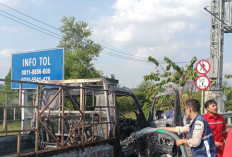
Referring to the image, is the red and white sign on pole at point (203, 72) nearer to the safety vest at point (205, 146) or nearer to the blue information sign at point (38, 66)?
the blue information sign at point (38, 66)

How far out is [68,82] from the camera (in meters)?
5.92

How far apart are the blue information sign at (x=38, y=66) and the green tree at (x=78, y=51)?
16004 mm

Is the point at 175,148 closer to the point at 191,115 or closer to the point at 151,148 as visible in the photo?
the point at 151,148

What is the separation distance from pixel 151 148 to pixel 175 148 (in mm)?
475

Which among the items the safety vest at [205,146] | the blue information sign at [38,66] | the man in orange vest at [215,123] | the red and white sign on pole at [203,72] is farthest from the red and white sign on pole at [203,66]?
the safety vest at [205,146]

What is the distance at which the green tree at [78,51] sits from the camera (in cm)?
2698

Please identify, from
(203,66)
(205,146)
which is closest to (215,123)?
(205,146)

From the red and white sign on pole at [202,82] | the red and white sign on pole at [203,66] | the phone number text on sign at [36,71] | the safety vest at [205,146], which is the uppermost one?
the red and white sign on pole at [203,66]

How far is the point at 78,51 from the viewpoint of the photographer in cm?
2830

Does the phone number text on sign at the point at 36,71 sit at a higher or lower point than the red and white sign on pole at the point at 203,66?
lower

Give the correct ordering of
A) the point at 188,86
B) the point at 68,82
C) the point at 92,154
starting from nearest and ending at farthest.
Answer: the point at 92,154 → the point at 68,82 → the point at 188,86

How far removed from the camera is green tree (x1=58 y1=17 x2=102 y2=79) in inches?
1062

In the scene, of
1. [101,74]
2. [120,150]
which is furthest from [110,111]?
[101,74]

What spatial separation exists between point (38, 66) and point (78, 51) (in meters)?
18.5
